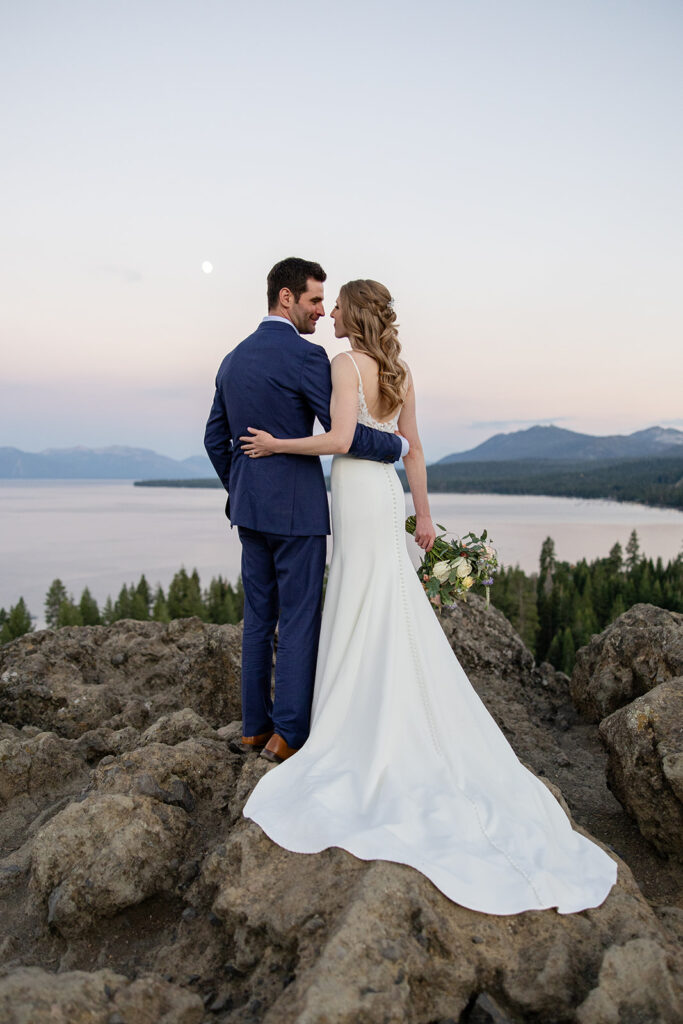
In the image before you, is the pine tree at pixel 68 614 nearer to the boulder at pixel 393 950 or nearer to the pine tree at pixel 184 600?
the pine tree at pixel 184 600

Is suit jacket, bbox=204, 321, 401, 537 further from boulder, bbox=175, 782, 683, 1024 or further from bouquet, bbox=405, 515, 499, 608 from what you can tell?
boulder, bbox=175, 782, 683, 1024

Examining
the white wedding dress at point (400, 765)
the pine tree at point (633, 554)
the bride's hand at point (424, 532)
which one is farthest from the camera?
the pine tree at point (633, 554)

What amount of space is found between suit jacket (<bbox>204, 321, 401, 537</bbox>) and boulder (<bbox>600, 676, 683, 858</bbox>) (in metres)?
2.26

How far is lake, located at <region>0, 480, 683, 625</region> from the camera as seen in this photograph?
46031 mm

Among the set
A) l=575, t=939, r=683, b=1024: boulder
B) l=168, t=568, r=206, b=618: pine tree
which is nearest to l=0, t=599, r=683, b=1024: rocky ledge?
l=575, t=939, r=683, b=1024: boulder

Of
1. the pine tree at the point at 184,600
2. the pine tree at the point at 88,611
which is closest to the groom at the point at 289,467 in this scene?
the pine tree at the point at 88,611

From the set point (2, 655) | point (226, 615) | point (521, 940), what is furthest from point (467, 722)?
point (226, 615)

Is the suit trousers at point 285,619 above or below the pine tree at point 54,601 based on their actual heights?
above

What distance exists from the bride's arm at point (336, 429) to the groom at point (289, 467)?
10 centimetres

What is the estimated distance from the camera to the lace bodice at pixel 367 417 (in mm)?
4104

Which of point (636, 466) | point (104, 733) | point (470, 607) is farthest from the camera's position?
point (636, 466)

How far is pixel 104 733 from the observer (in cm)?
577

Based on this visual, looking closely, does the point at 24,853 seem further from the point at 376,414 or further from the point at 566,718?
the point at 566,718

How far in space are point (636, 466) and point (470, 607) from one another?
185036 millimetres
